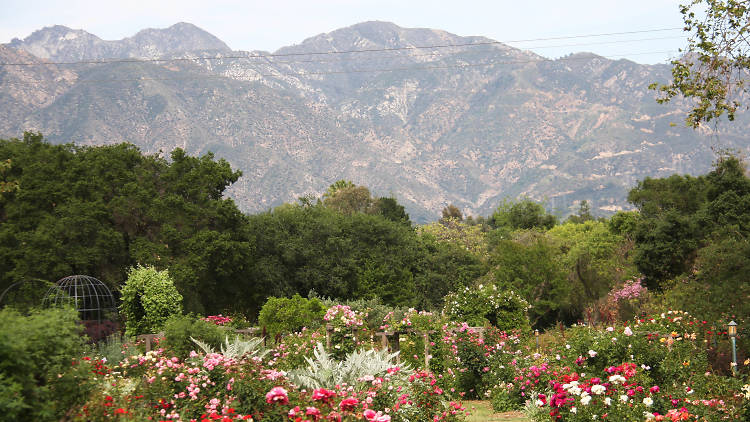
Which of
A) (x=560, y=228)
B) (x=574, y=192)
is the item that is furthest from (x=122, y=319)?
(x=574, y=192)

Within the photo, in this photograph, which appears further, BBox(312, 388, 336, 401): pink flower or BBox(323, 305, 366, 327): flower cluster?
BBox(323, 305, 366, 327): flower cluster

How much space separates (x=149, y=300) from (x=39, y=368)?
50.0 feet

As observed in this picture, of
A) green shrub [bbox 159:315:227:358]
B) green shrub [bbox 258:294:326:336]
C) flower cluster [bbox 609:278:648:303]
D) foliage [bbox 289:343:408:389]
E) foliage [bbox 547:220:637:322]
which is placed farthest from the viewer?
foliage [bbox 547:220:637:322]

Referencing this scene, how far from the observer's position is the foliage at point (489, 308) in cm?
1978

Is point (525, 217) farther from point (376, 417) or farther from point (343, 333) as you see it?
point (376, 417)

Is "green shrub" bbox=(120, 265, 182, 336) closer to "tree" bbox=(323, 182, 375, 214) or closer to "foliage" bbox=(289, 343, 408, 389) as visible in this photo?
"foliage" bbox=(289, 343, 408, 389)

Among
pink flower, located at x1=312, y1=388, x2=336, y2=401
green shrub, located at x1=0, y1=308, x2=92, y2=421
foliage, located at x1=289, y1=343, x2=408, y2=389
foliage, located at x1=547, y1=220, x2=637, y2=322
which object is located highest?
green shrub, located at x1=0, y1=308, x2=92, y2=421

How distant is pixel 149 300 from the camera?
766 inches

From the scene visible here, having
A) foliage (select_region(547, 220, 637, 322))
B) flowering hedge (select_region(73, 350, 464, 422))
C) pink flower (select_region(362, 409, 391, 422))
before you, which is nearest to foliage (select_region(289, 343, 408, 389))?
flowering hedge (select_region(73, 350, 464, 422))

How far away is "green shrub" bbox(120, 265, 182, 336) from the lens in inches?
766

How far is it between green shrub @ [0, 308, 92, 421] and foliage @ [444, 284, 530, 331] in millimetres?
15350

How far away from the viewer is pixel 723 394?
304 inches

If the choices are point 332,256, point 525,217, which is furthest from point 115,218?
point 525,217

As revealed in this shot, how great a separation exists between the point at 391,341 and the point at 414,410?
24.0 feet
